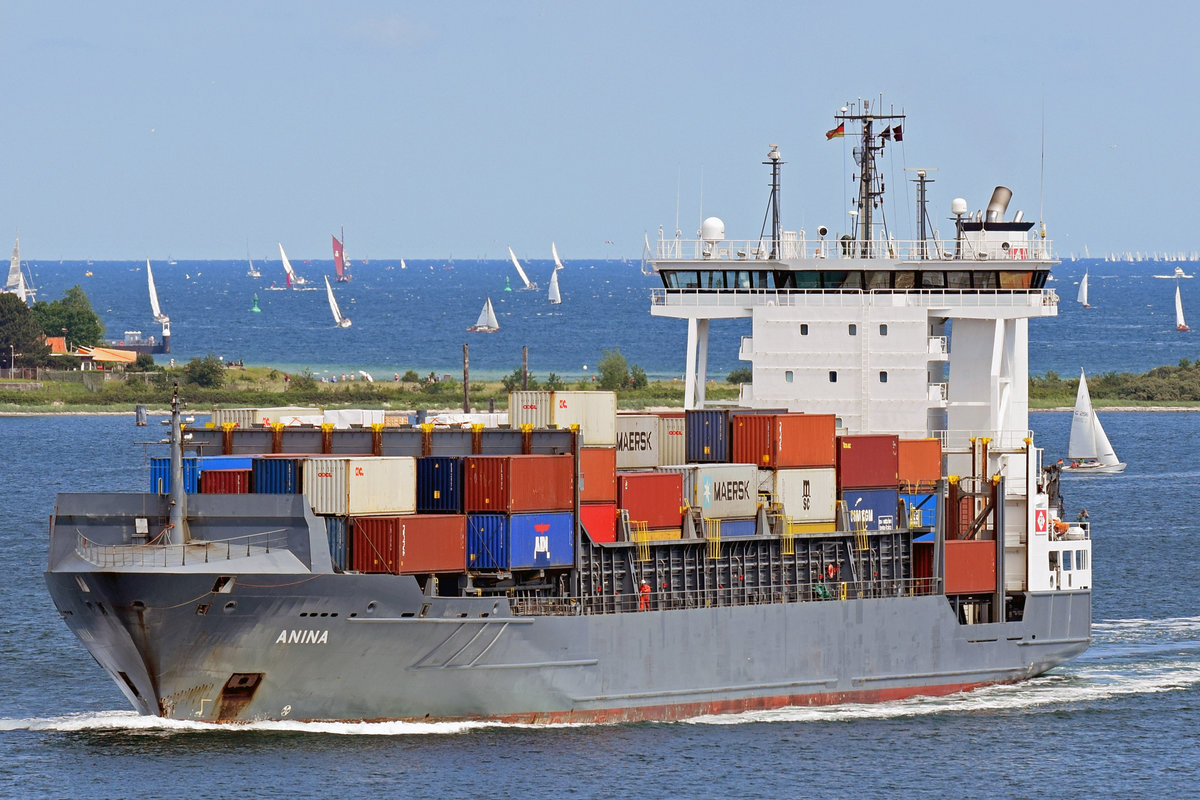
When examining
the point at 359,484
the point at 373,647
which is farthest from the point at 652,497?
Answer: the point at 373,647

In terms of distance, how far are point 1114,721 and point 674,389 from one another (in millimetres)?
68605

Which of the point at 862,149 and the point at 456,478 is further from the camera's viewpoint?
the point at 862,149

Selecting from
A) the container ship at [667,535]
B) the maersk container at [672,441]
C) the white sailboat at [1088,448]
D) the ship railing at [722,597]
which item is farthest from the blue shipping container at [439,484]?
the white sailboat at [1088,448]

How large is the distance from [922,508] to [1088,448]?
40286 mm

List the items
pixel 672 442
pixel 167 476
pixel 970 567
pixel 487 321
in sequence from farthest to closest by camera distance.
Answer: pixel 487 321 → pixel 970 567 → pixel 672 442 → pixel 167 476

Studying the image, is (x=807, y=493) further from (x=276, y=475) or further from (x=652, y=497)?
(x=276, y=475)

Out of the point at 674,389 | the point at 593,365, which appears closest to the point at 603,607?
the point at 674,389

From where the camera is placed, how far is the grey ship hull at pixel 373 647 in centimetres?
3216

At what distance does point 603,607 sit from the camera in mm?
35219

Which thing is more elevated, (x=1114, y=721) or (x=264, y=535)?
(x=264, y=535)

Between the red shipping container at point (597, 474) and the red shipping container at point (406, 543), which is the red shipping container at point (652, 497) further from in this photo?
the red shipping container at point (406, 543)

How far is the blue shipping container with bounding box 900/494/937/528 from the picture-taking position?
39.8 metres

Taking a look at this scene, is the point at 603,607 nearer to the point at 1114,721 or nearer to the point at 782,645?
the point at 782,645

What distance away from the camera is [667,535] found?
119ft
